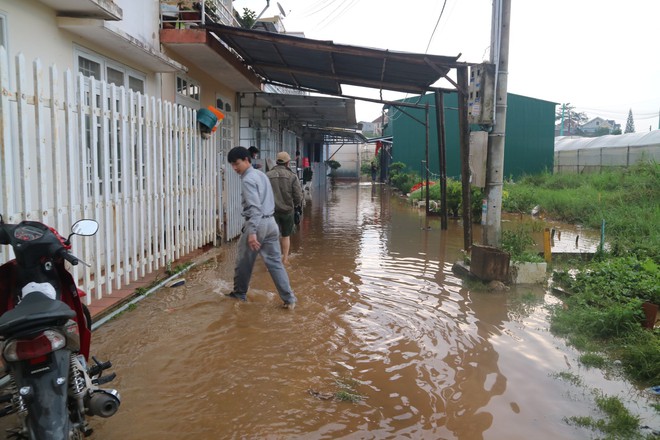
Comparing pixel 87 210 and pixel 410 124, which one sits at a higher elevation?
pixel 410 124

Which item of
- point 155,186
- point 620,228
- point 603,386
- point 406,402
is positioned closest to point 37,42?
point 155,186

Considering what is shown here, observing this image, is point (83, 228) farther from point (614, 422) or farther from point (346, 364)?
point (614, 422)

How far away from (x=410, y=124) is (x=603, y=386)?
89.5ft

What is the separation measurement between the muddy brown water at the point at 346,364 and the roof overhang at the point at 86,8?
3.24 metres

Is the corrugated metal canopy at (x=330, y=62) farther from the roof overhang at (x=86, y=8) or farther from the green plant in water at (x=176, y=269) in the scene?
the green plant in water at (x=176, y=269)

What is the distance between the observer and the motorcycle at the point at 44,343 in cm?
233

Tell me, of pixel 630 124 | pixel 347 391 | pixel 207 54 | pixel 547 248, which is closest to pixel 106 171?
pixel 347 391

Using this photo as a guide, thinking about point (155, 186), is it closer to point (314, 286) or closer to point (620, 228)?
point (314, 286)

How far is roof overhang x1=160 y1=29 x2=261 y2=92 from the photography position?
8.09 meters

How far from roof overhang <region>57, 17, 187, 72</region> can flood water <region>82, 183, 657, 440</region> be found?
10.3 ft

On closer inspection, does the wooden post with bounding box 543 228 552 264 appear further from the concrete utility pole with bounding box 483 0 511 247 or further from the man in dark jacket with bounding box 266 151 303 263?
the man in dark jacket with bounding box 266 151 303 263

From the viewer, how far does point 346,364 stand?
4.13 m

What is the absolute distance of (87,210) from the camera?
15.6ft

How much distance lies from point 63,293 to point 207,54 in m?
6.70
